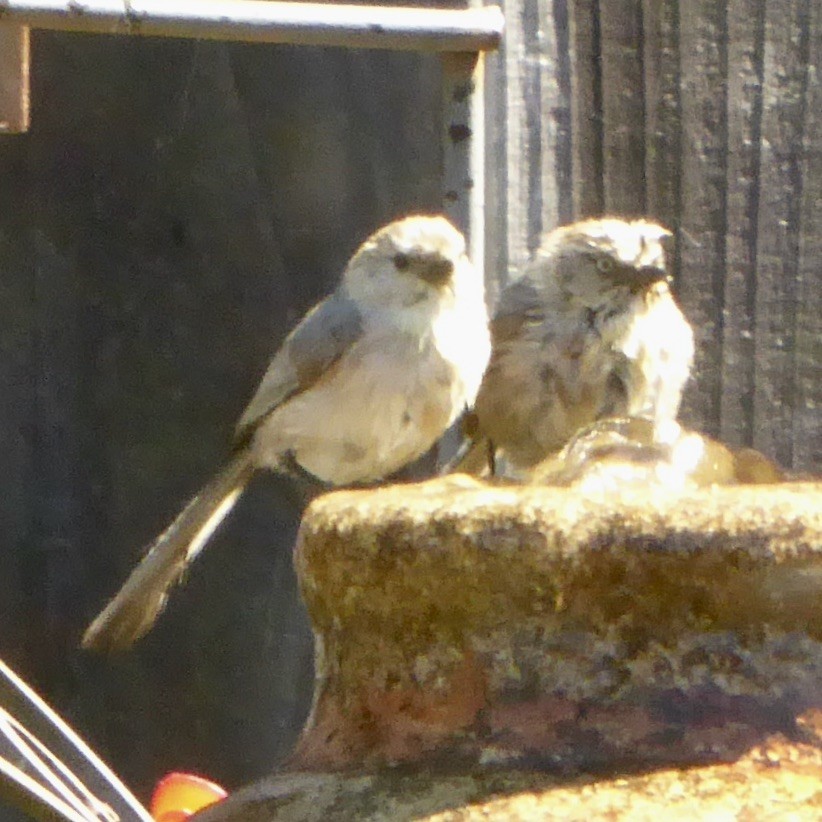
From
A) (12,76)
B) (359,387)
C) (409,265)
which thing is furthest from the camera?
(359,387)

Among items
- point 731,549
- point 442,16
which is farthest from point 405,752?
point 442,16

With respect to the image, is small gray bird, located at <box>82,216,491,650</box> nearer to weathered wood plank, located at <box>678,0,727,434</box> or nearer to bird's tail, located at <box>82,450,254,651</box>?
bird's tail, located at <box>82,450,254,651</box>

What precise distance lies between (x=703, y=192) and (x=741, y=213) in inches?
3.0

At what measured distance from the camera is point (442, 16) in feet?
8.18

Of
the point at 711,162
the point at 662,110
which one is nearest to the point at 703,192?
the point at 711,162

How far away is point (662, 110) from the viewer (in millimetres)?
2912

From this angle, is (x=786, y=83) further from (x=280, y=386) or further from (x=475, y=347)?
(x=280, y=386)

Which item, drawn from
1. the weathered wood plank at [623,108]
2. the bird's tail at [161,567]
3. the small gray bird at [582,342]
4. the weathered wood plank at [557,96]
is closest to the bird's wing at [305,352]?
the bird's tail at [161,567]

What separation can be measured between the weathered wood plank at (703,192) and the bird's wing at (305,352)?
62 centimetres

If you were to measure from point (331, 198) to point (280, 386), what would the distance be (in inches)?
14.3

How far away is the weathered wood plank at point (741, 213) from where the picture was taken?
9.59 ft

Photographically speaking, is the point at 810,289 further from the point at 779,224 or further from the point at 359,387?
the point at 359,387

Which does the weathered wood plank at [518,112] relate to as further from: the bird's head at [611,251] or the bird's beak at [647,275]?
the bird's beak at [647,275]

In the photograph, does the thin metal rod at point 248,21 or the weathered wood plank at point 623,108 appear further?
the weathered wood plank at point 623,108
